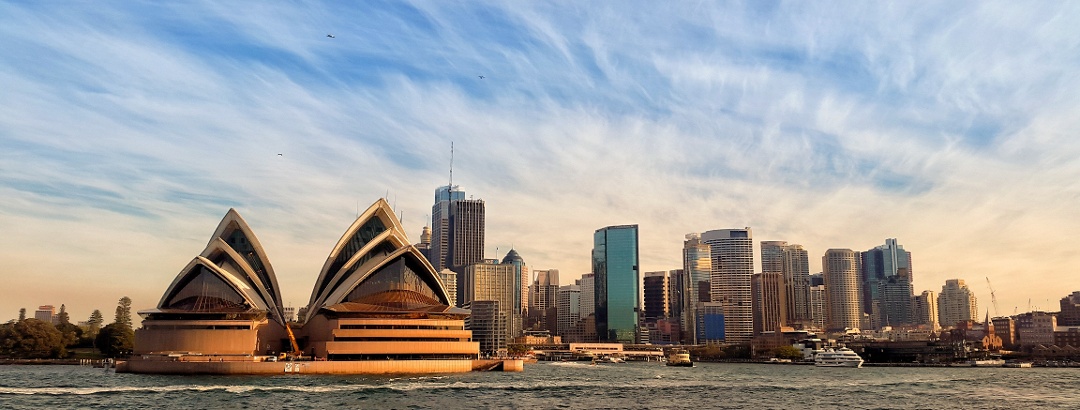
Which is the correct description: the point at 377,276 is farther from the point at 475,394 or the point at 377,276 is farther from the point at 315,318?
the point at 475,394

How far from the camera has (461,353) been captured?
102m

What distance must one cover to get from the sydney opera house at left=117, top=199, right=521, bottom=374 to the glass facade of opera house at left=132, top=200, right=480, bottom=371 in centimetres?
11

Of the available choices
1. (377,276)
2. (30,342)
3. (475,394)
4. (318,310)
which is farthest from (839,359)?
(30,342)

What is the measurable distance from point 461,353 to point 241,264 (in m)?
28.2

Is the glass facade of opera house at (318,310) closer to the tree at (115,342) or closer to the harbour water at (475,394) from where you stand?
the harbour water at (475,394)

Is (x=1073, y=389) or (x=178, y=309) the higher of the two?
(x=178, y=309)

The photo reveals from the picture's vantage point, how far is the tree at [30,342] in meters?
133

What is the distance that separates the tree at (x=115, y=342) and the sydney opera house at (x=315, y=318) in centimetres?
3569

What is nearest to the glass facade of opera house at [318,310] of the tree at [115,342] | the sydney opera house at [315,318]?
the sydney opera house at [315,318]

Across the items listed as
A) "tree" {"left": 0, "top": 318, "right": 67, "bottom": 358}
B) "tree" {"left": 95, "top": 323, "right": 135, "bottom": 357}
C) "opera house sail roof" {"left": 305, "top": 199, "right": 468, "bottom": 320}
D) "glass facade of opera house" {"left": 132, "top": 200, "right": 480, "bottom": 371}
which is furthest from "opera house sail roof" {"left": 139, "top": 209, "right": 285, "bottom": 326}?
"tree" {"left": 0, "top": 318, "right": 67, "bottom": 358}

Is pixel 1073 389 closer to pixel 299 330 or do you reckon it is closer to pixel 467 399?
pixel 467 399

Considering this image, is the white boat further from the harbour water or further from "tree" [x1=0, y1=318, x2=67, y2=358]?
"tree" [x1=0, y1=318, x2=67, y2=358]

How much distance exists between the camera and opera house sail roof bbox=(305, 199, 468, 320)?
10257 cm

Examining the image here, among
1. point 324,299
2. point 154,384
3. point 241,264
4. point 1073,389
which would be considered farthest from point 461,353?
point 1073,389
